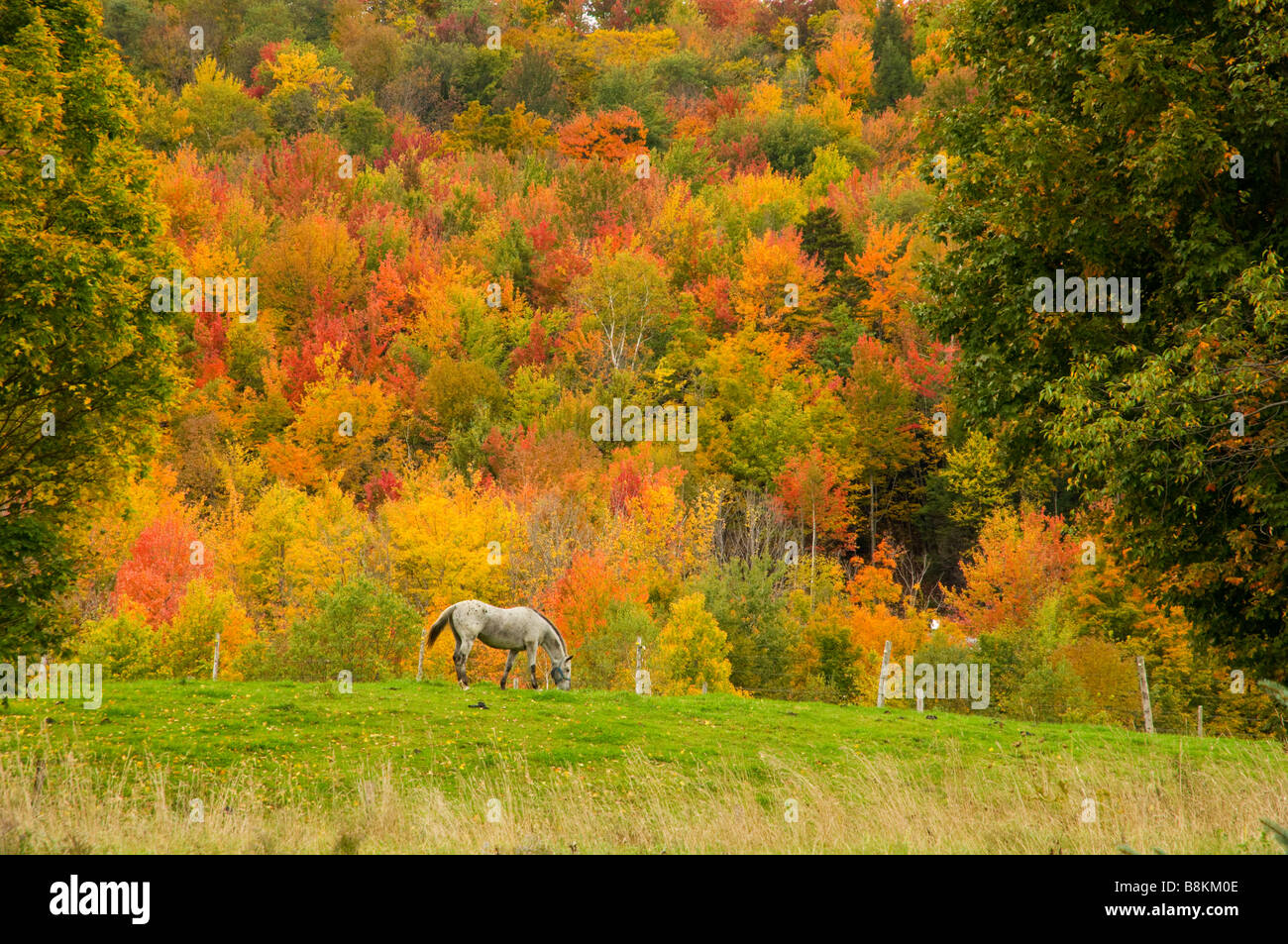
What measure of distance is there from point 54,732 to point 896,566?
58.1 meters

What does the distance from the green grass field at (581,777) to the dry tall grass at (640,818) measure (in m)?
0.04

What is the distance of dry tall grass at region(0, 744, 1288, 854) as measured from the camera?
831 centimetres

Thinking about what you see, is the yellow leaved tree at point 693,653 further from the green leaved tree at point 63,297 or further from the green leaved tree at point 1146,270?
the green leaved tree at point 63,297

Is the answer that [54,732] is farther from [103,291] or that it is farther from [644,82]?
[644,82]

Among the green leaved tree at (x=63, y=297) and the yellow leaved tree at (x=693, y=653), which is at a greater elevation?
the green leaved tree at (x=63, y=297)

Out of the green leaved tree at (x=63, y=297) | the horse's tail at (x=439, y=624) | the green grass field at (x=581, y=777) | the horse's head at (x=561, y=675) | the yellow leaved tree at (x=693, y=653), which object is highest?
the green leaved tree at (x=63, y=297)

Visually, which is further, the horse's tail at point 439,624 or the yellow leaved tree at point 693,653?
the yellow leaved tree at point 693,653

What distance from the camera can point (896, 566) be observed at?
67.8m

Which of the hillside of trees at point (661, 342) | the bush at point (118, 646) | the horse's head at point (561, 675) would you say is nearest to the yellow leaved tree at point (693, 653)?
the hillside of trees at point (661, 342)

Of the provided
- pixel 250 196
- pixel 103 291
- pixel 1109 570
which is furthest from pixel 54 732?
pixel 250 196

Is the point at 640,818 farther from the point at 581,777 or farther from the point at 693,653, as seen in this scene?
the point at 693,653

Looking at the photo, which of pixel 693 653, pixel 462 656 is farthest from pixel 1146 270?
pixel 693 653

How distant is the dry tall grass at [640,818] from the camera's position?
8312mm
